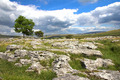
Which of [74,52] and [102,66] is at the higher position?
[74,52]

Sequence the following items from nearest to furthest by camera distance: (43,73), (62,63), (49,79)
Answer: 1. (49,79)
2. (43,73)
3. (62,63)

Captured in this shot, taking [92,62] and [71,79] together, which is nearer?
[71,79]

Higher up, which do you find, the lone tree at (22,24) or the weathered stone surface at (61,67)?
the lone tree at (22,24)

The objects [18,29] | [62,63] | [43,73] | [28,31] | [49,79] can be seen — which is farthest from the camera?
→ [28,31]

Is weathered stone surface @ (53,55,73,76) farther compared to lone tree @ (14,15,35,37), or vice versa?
lone tree @ (14,15,35,37)

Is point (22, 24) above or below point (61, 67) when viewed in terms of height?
above

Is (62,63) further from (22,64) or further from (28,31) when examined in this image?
(28,31)

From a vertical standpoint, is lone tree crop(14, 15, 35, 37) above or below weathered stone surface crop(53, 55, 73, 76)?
above

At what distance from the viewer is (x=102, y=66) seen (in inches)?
622

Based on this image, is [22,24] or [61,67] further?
[22,24]

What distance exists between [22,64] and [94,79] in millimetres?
12138

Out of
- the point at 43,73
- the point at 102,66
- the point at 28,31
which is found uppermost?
the point at 28,31

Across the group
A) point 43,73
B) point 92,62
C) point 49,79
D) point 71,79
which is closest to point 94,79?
point 71,79

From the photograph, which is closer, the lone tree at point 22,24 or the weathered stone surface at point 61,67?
the weathered stone surface at point 61,67
